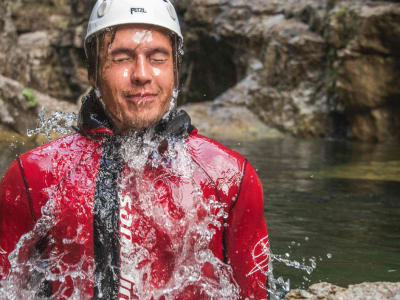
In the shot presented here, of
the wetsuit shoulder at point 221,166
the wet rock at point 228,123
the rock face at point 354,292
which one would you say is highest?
the wetsuit shoulder at point 221,166

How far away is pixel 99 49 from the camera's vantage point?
6.91 ft

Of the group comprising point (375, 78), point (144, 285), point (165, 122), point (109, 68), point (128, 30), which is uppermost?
point (128, 30)

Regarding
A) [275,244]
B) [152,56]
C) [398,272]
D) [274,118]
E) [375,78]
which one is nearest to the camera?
[152,56]

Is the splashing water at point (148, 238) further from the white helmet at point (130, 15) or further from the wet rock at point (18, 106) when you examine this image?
the wet rock at point (18, 106)

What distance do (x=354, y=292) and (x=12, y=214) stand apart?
1.91 m

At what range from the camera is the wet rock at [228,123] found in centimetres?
1340

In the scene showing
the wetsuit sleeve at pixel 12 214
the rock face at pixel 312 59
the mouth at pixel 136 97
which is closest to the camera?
the wetsuit sleeve at pixel 12 214

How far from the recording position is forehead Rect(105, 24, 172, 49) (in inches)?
81.0

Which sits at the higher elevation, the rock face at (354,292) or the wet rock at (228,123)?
the rock face at (354,292)

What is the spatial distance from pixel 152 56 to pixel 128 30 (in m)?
0.15

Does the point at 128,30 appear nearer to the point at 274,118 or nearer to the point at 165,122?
the point at 165,122

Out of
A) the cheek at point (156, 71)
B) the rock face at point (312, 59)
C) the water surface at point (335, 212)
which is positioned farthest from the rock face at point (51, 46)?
the cheek at point (156, 71)

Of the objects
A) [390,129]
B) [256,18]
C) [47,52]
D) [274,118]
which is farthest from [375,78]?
[47,52]

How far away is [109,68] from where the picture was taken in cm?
204
